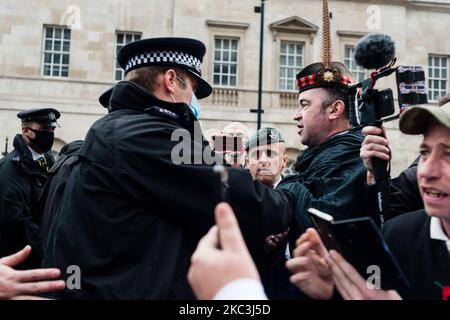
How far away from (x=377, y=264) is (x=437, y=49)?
23380 millimetres

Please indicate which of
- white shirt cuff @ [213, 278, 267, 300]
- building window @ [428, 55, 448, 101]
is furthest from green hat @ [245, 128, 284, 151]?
building window @ [428, 55, 448, 101]

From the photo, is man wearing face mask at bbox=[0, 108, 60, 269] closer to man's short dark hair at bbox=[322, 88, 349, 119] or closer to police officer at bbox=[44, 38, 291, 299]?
police officer at bbox=[44, 38, 291, 299]

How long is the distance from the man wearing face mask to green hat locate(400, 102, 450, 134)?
4.45 metres

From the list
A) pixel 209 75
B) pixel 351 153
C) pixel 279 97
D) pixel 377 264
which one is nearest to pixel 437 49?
pixel 279 97

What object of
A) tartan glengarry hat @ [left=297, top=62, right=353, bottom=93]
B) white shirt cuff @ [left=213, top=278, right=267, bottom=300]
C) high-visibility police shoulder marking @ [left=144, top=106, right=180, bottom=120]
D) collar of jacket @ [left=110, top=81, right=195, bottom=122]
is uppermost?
tartan glengarry hat @ [left=297, top=62, right=353, bottom=93]

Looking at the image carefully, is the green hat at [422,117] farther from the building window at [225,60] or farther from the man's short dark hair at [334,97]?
the building window at [225,60]

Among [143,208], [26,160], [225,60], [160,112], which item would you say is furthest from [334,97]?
[225,60]

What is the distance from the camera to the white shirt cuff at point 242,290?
1356mm

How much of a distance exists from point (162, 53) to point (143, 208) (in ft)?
3.15

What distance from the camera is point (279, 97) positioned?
21.8 meters

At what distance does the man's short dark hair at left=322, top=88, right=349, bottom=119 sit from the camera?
149 inches

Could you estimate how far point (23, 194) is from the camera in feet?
19.7

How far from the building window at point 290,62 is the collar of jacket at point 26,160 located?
55.1 ft
